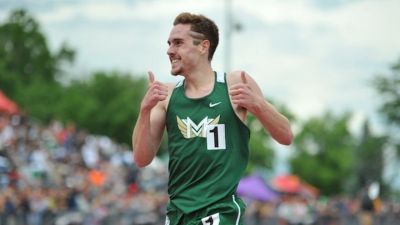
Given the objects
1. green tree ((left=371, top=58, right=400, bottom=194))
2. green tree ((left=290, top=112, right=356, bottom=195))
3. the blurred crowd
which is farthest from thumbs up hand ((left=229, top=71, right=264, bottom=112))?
green tree ((left=290, top=112, right=356, bottom=195))

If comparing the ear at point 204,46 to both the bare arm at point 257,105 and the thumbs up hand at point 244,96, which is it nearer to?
the bare arm at point 257,105

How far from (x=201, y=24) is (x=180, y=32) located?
0.56 feet

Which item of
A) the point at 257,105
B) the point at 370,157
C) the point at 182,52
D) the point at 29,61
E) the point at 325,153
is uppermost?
the point at 182,52

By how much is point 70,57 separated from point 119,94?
33.0ft

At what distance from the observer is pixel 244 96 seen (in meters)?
7.18

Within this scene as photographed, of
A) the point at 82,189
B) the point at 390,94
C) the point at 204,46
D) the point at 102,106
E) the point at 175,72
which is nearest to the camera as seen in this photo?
the point at 175,72

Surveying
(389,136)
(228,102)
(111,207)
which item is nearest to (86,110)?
(389,136)

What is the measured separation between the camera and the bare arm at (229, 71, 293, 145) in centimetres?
720

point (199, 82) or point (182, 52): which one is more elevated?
point (182, 52)

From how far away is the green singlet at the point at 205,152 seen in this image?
7340mm

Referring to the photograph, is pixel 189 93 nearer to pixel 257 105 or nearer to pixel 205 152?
pixel 205 152

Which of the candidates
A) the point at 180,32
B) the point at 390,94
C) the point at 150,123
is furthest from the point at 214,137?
the point at 390,94

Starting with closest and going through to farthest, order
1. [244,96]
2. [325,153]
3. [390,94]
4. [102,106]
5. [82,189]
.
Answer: [244,96]
[82,189]
[390,94]
[102,106]
[325,153]

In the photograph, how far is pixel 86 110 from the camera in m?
95.3
